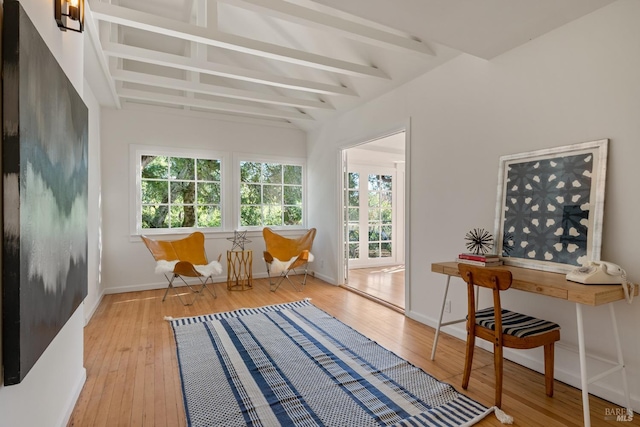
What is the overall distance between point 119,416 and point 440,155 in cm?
320

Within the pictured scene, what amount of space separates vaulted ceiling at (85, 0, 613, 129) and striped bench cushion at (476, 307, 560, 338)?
1.97 metres

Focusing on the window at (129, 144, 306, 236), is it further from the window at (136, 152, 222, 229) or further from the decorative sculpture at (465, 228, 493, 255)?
the decorative sculpture at (465, 228, 493, 255)

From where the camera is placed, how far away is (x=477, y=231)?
2846 millimetres

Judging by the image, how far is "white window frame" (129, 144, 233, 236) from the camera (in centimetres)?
476

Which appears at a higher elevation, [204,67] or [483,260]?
[204,67]

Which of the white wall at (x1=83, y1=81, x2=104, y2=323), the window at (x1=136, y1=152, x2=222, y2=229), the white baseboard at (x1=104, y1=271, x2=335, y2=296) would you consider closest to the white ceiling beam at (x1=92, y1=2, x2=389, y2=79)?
the white wall at (x1=83, y1=81, x2=104, y2=323)

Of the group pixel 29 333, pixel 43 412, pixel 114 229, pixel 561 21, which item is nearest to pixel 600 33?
pixel 561 21

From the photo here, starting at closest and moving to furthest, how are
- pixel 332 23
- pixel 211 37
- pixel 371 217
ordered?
1. pixel 332 23
2. pixel 211 37
3. pixel 371 217

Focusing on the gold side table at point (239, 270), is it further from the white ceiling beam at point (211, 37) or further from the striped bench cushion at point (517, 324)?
the striped bench cushion at point (517, 324)

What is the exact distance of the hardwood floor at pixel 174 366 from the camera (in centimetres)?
192

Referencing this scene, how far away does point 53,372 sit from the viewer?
1595 millimetres

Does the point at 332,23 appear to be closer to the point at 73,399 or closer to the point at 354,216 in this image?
the point at 73,399

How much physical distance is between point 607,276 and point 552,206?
612mm

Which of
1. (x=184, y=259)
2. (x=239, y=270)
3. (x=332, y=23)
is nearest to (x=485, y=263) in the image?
(x=332, y=23)
